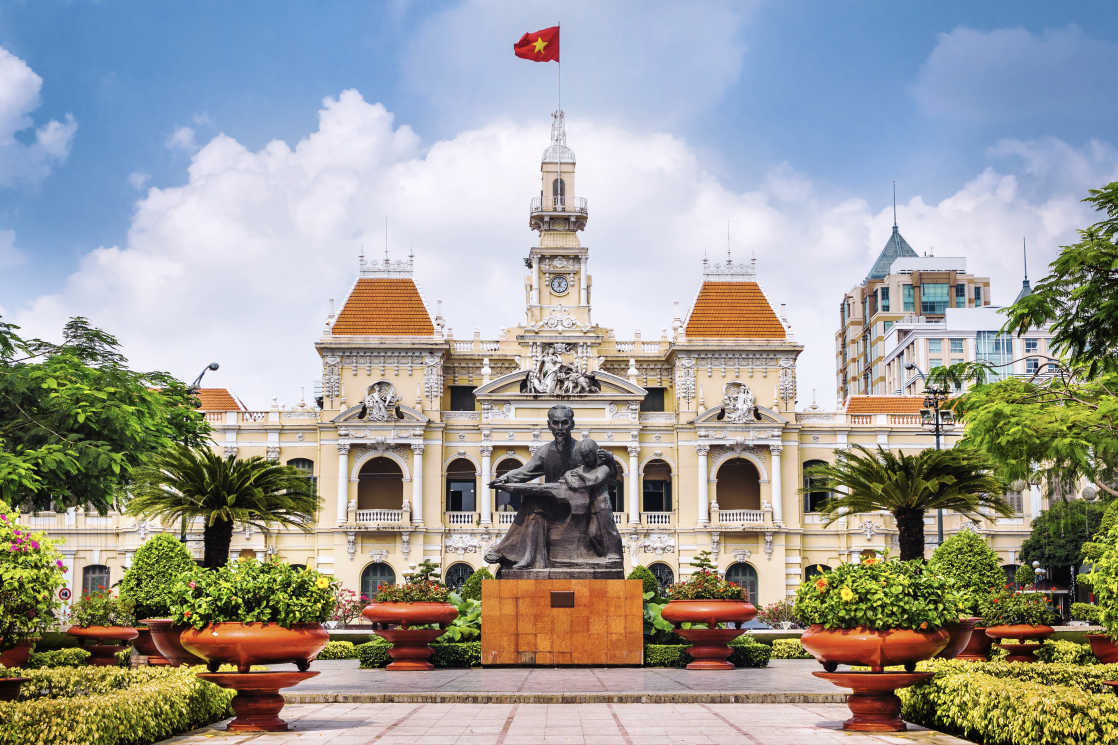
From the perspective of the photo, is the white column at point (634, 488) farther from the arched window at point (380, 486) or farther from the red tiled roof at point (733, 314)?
the arched window at point (380, 486)

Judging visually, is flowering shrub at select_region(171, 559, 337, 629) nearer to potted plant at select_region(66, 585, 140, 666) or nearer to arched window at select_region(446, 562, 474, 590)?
potted plant at select_region(66, 585, 140, 666)

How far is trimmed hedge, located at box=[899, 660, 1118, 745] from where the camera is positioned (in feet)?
37.8

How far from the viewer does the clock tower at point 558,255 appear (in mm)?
62062

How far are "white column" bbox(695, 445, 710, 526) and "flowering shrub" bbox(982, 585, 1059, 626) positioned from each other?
38.2m

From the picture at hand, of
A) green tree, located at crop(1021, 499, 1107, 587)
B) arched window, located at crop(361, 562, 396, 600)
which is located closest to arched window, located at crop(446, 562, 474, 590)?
arched window, located at crop(361, 562, 396, 600)

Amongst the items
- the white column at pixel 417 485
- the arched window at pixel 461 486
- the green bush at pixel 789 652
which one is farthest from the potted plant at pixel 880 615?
the arched window at pixel 461 486

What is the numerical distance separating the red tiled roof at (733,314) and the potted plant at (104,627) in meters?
42.1

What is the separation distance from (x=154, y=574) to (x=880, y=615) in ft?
49.4

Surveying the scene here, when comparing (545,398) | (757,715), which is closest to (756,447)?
(545,398)

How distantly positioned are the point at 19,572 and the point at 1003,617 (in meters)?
15.3

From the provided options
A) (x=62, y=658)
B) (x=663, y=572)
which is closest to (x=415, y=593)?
(x=62, y=658)

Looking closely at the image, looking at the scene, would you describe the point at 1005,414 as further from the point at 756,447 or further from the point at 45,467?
the point at 756,447

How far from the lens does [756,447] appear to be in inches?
2360

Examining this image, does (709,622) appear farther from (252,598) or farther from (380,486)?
(380,486)
